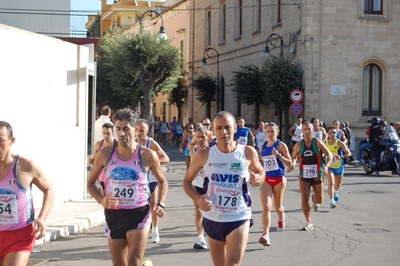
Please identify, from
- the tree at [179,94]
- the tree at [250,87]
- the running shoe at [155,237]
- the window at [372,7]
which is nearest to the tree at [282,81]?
the tree at [250,87]

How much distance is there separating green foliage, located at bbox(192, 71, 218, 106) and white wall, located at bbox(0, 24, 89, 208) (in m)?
29.5

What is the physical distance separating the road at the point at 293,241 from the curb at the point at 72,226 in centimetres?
15

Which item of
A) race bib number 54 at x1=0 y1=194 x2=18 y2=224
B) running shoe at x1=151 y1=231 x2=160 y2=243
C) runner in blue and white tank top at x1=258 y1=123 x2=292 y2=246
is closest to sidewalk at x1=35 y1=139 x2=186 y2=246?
running shoe at x1=151 y1=231 x2=160 y2=243

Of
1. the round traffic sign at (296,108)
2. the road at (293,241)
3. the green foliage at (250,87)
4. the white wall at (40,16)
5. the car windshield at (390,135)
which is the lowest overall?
the road at (293,241)

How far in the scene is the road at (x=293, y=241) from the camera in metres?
8.98

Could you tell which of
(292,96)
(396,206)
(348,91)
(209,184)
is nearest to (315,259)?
(209,184)

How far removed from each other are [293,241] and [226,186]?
4332mm

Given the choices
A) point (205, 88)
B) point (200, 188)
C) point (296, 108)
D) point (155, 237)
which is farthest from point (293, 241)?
point (205, 88)

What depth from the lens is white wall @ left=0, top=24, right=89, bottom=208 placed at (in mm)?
11953

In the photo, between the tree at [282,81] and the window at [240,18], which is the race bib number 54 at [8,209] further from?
the window at [240,18]

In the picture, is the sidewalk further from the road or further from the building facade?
the building facade

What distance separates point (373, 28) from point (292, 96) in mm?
5778

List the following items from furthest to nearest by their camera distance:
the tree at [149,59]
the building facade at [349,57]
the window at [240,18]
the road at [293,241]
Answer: the window at [240,18], the tree at [149,59], the building facade at [349,57], the road at [293,241]

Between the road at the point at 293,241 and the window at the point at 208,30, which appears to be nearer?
the road at the point at 293,241
